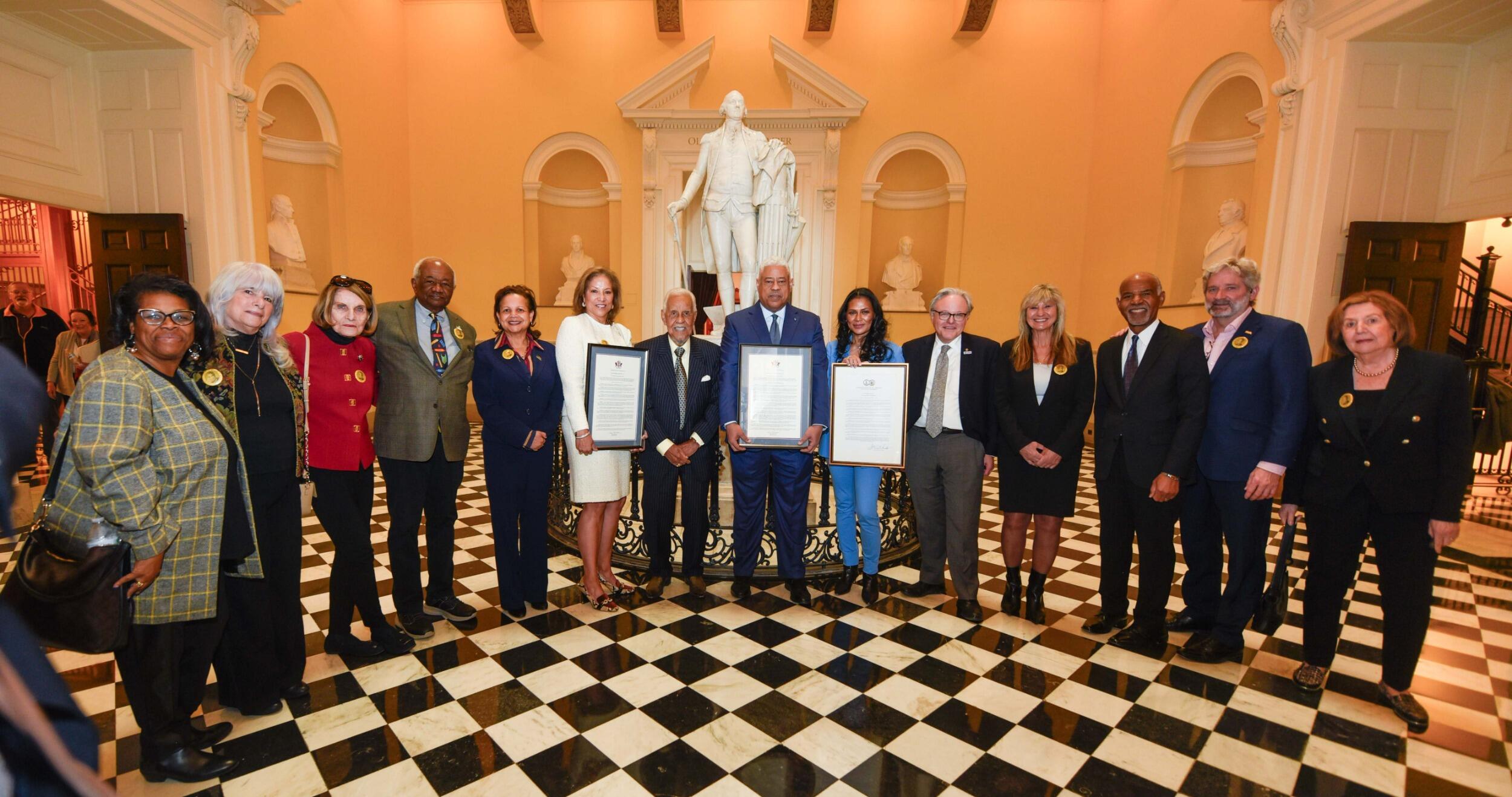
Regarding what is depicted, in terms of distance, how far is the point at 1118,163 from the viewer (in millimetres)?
8789

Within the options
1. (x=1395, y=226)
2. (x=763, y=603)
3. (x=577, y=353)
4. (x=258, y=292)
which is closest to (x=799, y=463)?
(x=763, y=603)

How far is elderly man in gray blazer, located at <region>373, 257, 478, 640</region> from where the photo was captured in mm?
2781

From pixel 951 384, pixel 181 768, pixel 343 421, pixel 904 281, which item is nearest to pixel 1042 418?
pixel 951 384

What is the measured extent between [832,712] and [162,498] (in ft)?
7.59

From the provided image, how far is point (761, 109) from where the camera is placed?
9.36 m

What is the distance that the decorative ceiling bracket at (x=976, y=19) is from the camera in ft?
29.2

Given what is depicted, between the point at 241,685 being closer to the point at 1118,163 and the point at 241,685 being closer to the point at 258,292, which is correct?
the point at 258,292

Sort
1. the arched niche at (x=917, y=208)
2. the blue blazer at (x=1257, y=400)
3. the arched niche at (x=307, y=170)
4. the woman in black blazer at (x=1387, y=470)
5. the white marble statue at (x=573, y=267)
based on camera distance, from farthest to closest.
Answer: the white marble statue at (x=573, y=267)
the arched niche at (x=917, y=208)
the arched niche at (x=307, y=170)
the blue blazer at (x=1257, y=400)
the woman in black blazer at (x=1387, y=470)

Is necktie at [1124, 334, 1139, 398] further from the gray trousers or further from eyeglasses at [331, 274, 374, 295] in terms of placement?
eyeglasses at [331, 274, 374, 295]

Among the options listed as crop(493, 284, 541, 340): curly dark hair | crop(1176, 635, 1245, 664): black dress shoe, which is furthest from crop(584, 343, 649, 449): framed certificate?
crop(1176, 635, 1245, 664): black dress shoe

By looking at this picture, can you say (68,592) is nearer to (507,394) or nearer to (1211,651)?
(507,394)

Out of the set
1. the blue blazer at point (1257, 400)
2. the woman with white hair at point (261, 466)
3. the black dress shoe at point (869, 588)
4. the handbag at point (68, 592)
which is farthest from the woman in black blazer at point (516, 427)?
the blue blazer at point (1257, 400)

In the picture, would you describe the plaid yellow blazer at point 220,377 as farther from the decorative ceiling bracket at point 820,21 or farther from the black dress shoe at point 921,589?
the decorative ceiling bracket at point 820,21

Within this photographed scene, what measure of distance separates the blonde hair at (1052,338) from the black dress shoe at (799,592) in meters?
1.60
